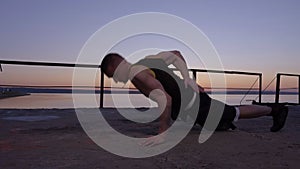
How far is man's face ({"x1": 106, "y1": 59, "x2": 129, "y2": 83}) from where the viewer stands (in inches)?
112

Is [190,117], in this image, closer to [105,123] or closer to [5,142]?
[105,123]

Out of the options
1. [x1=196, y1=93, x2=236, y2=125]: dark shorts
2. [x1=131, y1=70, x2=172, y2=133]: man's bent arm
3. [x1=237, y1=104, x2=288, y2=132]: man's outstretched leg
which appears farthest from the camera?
[x1=237, y1=104, x2=288, y2=132]: man's outstretched leg

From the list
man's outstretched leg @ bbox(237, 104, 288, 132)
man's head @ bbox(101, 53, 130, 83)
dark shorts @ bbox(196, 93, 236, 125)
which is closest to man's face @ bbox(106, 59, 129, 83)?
man's head @ bbox(101, 53, 130, 83)

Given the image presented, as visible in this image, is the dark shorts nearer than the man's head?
No

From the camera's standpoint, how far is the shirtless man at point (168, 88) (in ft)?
9.29

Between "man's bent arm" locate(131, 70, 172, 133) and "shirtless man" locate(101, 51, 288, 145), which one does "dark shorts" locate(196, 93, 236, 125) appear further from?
"man's bent arm" locate(131, 70, 172, 133)

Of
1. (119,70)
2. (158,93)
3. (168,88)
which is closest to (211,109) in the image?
(168,88)

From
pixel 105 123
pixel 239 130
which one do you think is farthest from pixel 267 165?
pixel 105 123

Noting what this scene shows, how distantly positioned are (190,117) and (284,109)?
101 cm

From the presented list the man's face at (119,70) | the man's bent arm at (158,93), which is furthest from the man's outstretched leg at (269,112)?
the man's face at (119,70)

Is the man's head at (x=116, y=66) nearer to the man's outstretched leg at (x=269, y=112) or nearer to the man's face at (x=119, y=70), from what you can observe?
the man's face at (x=119, y=70)

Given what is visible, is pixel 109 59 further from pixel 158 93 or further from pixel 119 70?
pixel 158 93

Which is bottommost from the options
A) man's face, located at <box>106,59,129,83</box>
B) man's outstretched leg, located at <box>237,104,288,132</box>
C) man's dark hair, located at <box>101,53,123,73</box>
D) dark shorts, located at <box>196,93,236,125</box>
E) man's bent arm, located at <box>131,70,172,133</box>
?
man's outstretched leg, located at <box>237,104,288,132</box>

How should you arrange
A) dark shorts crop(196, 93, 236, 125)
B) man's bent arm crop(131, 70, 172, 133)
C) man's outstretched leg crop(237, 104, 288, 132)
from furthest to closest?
man's outstretched leg crop(237, 104, 288, 132) < dark shorts crop(196, 93, 236, 125) < man's bent arm crop(131, 70, 172, 133)
